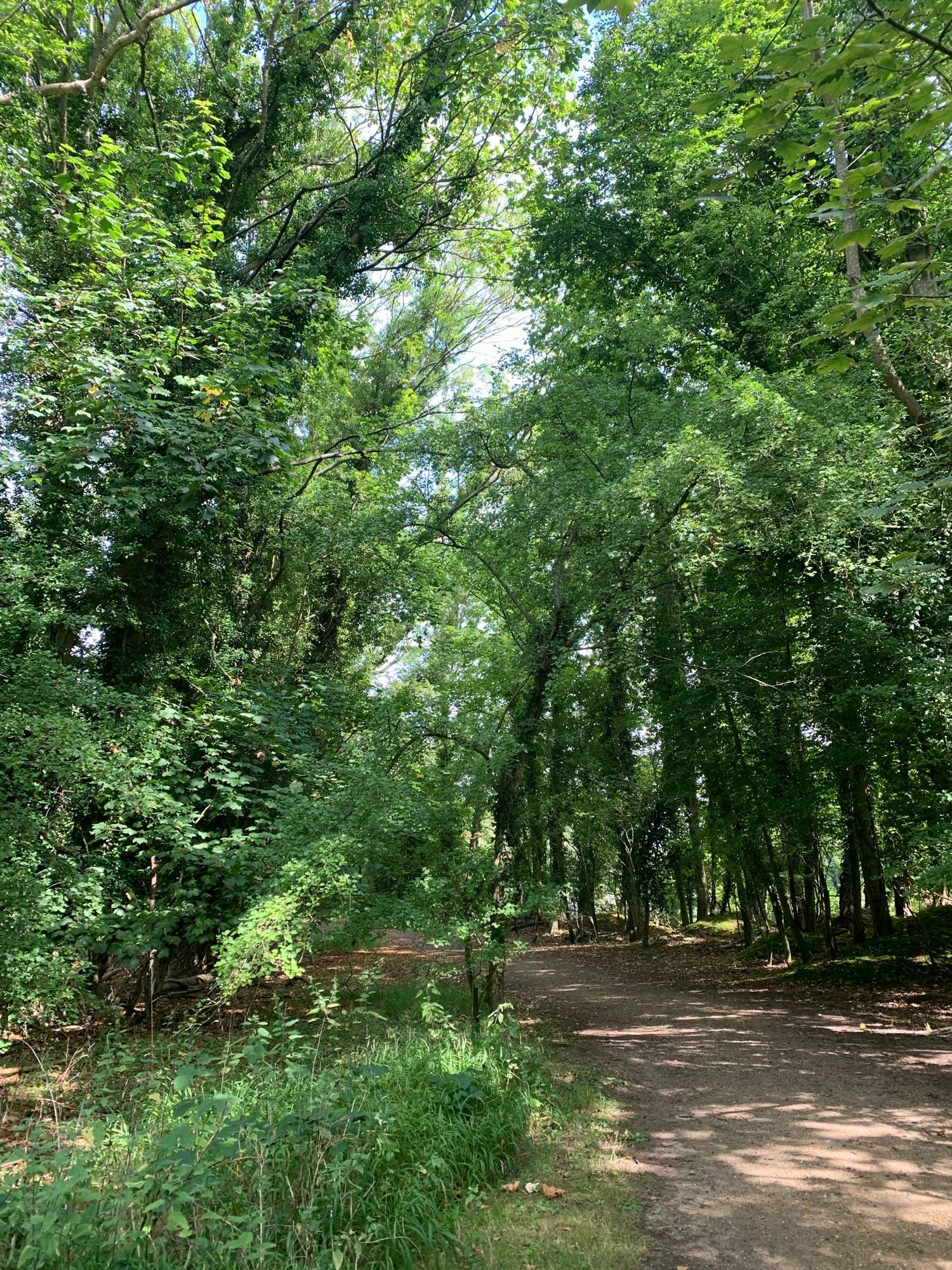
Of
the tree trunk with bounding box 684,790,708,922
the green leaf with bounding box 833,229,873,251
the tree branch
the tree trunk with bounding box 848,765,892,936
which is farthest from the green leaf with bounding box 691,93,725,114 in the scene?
the tree trunk with bounding box 684,790,708,922

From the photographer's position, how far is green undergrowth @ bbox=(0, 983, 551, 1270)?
8.95 ft

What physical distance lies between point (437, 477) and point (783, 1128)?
25.0ft

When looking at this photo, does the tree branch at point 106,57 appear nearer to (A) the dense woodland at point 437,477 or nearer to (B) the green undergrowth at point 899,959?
(A) the dense woodland at point 437,477

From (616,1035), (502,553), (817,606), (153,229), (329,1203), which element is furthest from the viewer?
(817,606)

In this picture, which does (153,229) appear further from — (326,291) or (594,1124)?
(594,1124)

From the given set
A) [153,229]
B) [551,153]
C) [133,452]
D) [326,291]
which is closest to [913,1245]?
[133,452]

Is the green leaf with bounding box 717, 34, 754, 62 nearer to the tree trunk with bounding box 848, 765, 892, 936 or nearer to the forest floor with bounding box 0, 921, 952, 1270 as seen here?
the forest floor with bounding box 0, 921, 952, 1270

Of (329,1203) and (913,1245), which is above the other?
(329,1203)

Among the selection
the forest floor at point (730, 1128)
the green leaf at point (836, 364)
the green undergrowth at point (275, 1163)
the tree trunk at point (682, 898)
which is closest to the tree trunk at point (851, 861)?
the forest floor at point (730, 1128)

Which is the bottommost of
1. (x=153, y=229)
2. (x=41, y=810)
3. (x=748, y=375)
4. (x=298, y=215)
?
(x=41, y=810)

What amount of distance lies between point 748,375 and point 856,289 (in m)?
6.67

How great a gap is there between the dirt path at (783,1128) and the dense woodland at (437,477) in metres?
1.75

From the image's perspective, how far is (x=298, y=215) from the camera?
1180cm

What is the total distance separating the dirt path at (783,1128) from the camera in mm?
3477
